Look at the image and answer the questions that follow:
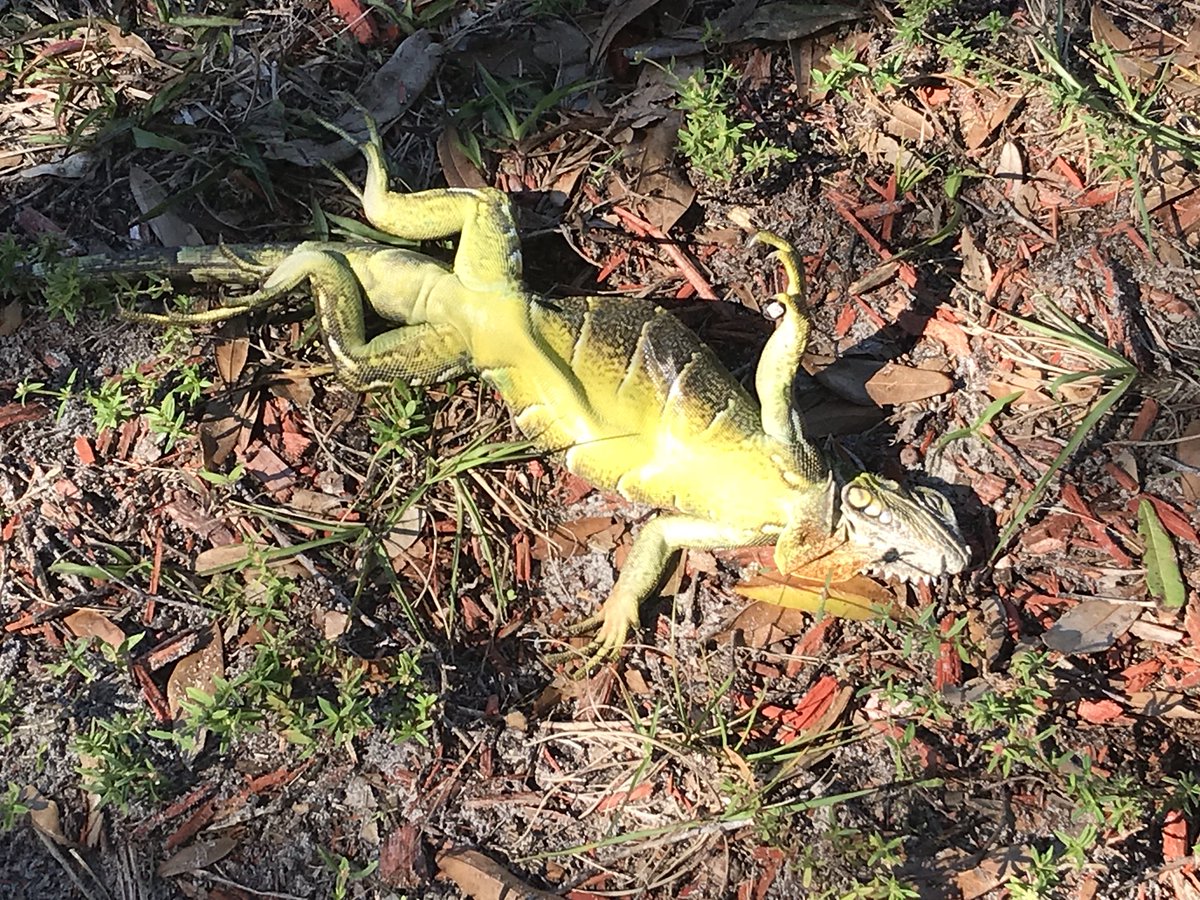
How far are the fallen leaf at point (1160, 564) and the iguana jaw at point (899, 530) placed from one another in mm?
680

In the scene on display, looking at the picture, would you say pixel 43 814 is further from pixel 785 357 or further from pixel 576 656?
pixel 785 357

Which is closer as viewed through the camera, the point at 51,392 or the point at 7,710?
the point at 7,710

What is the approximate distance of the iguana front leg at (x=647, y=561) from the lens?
3.29 metres

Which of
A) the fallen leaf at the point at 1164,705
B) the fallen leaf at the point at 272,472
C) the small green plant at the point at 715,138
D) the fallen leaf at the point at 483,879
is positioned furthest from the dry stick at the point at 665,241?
the fallen leaf at the point at 483,879

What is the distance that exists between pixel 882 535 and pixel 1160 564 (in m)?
1.01

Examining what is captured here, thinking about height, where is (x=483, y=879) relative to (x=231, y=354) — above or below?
below

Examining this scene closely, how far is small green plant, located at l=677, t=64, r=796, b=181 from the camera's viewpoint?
11.7ft

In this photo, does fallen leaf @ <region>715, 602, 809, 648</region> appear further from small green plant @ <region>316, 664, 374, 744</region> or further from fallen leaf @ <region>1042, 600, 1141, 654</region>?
small green plant @ <region>316, 664, 374, 744</region>

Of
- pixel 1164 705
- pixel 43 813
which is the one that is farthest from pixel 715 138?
pixel 43 813

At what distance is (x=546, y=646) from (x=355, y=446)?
1.00 metres

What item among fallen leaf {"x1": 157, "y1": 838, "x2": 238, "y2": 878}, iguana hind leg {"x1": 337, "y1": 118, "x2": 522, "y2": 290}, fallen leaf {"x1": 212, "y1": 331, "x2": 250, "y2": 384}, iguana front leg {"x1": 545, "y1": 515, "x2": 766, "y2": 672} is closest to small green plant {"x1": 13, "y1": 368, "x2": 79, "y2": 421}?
fallen leaf {"x1": 212, "y1": 331, "x2": 250, "y2": 384}

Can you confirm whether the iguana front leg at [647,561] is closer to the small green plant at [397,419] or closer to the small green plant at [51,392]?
the small green plant at [397,419]

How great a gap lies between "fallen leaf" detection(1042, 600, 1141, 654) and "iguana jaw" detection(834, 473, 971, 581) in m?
0.46

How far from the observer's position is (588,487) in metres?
3.56
